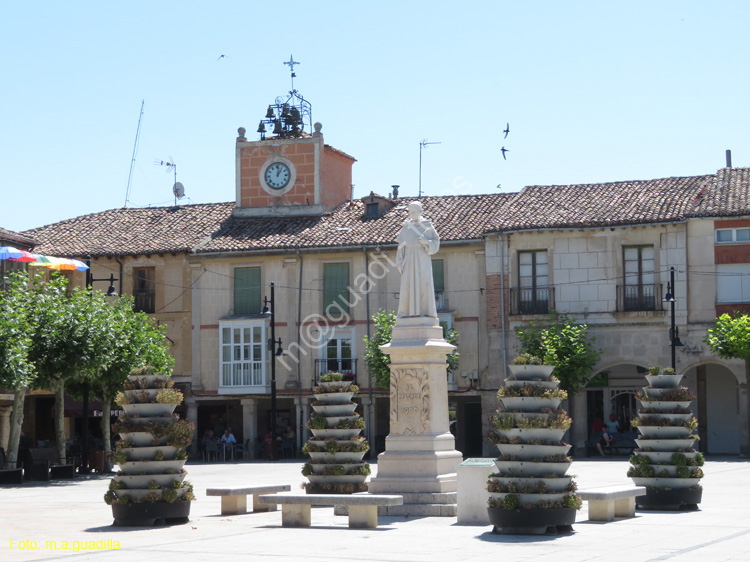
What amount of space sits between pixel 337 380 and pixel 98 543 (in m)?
6.79

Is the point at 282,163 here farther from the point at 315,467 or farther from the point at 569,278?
the point at 315,467

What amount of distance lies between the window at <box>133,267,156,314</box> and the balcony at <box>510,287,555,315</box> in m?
14.4

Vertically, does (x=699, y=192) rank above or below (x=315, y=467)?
above

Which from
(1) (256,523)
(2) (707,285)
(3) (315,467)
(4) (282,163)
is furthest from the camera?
(4) (282,163)

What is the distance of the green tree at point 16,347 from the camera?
29219 millimetres

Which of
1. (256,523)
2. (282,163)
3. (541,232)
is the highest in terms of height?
(282,163)

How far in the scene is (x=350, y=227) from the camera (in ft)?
154

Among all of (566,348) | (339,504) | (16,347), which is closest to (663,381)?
(339,504)

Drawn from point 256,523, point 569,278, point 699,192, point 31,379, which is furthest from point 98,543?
point 699,192

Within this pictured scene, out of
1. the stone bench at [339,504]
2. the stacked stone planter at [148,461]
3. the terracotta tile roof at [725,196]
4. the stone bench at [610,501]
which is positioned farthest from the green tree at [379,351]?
the stone bench at [339,504]

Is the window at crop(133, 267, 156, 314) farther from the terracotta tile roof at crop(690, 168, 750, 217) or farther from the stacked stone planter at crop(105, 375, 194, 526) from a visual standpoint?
the stacked stone planter at crop(105, 375, 194, 526)

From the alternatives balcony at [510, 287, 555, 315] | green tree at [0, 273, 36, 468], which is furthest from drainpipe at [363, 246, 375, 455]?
green tree at [0, 273, 36, 468]

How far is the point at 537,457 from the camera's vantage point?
1531 centimetres

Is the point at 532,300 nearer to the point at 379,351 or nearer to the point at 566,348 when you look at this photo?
the point at 566,348
